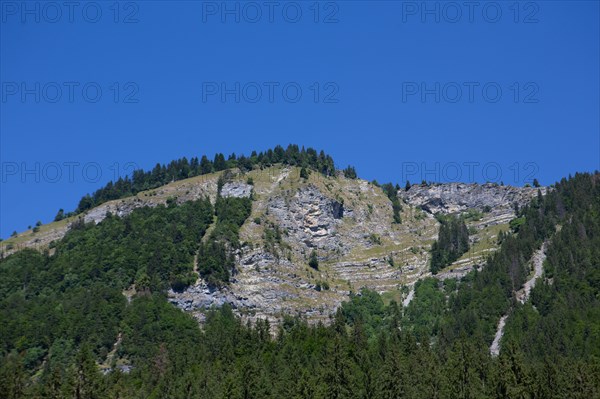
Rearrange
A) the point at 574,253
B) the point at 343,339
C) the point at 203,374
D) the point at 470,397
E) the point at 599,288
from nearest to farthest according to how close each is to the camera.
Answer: the point at 470,397, the point at 203,374, the point at 343,339, the point at 599,288, the point at 574,253

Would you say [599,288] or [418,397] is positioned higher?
[599,288]

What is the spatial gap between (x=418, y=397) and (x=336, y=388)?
39.2 feet

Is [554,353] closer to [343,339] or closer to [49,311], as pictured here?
[343,339]

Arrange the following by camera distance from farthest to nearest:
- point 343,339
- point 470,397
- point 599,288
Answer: point 599,288 < point 343,339 < point 470,397

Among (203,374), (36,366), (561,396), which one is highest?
(36,366)

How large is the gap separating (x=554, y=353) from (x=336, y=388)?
57.3 m

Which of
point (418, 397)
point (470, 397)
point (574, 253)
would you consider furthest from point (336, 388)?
point (574, 253)

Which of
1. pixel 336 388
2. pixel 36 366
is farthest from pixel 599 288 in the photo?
pixel 36 366

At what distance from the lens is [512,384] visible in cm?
10325

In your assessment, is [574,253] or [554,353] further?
[574,253]

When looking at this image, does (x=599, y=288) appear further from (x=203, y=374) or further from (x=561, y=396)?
(x=203, y=374)

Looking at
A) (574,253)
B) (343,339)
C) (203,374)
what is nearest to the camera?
(203,374)

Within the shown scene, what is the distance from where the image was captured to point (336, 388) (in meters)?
105

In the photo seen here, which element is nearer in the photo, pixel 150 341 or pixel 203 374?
pixel 203 374
